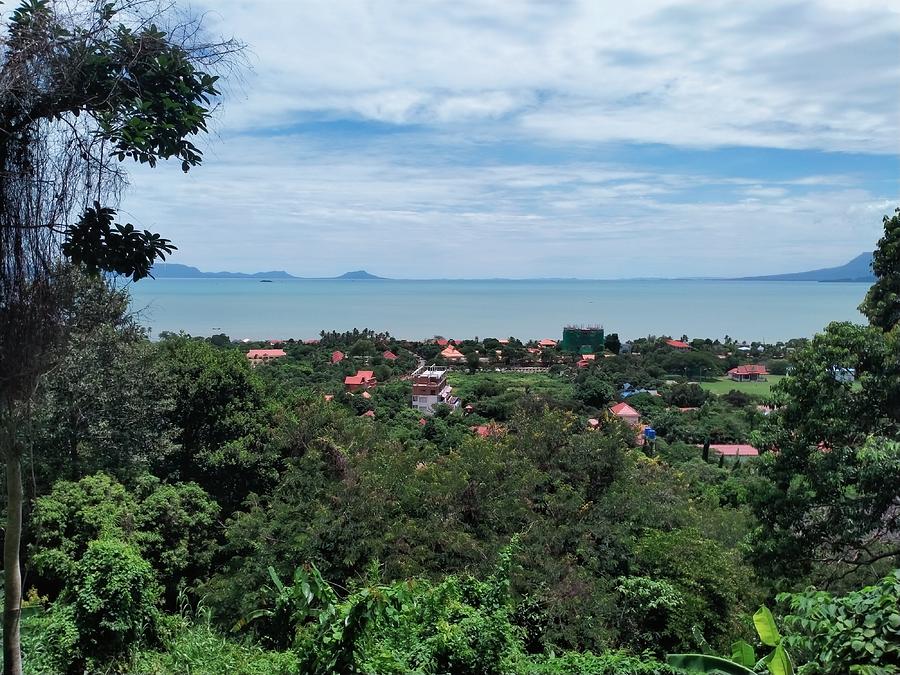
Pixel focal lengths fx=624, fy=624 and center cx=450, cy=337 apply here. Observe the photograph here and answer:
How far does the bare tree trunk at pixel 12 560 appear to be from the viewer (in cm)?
272

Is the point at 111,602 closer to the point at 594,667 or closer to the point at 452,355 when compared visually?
the point at 594,667

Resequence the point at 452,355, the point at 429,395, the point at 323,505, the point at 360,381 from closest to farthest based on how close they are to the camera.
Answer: the point at 323,505 → the point at 429,395 → the point at 360,381 → the point at 452,355

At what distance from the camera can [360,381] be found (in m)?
36.8

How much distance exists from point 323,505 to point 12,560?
5.14 metres

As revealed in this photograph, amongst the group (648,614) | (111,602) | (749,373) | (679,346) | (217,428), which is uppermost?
(679,346)

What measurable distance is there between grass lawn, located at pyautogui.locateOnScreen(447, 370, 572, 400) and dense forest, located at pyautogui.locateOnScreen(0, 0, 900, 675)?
2618 cm

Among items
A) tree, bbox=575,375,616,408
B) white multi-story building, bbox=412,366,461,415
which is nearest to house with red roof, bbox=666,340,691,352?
tree, bbox=575,375,616,408

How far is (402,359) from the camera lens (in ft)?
167

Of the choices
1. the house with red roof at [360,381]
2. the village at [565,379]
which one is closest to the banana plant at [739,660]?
the village at [565,379]

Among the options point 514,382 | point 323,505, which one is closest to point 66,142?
point 323,505

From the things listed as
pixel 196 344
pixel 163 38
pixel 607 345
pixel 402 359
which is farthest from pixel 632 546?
pixel 607 345

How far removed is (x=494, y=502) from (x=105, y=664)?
4.72 m

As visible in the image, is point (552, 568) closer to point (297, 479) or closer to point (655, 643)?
point (655, 643)

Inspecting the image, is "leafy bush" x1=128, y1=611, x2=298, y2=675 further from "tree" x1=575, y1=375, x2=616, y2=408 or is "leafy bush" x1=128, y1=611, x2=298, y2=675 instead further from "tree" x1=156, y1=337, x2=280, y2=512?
"tree" x1=575, y1=375, x2=616, y2=408
